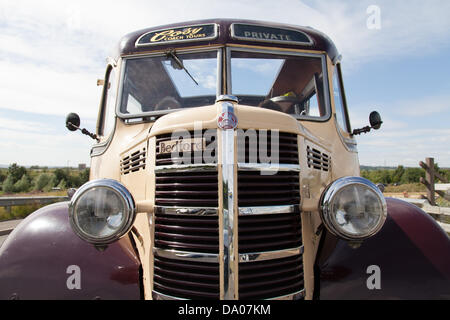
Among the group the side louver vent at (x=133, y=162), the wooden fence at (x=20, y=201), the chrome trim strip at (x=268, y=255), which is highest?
the side louver vent at (x=133, y=162)

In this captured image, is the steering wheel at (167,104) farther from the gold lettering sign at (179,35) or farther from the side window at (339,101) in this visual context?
the side window at (339,101)

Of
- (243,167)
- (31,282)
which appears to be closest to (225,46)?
(243,167)

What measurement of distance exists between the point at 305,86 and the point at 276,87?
0.32 meters


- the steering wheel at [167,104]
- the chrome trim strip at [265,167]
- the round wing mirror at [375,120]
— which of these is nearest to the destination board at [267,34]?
the steering wheel at [167,104]

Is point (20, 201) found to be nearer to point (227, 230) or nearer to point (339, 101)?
point (339, 101)

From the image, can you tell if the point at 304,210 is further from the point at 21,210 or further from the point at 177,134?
the point at 21,210

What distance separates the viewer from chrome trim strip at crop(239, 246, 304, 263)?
1.98 meters

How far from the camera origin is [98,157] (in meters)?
3.47

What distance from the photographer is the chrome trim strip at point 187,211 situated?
1983 millimetres

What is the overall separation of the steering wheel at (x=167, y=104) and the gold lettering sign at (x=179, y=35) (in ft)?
1.97

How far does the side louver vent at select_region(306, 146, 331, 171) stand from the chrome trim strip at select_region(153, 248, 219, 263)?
1.03 meters

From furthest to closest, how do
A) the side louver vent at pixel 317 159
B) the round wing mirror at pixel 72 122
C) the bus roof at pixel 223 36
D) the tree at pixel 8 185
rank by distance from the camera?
the tree at pixel 8 185 → the round wing mirror at pixel 72 122 → the bus roof at pixel 223 36 → the side louver vent at pixel 317 159

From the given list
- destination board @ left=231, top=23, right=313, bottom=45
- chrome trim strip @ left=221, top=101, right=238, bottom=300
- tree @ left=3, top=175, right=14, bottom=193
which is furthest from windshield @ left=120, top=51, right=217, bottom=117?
tree @ left=3, top=175, right=14, bottom=193
